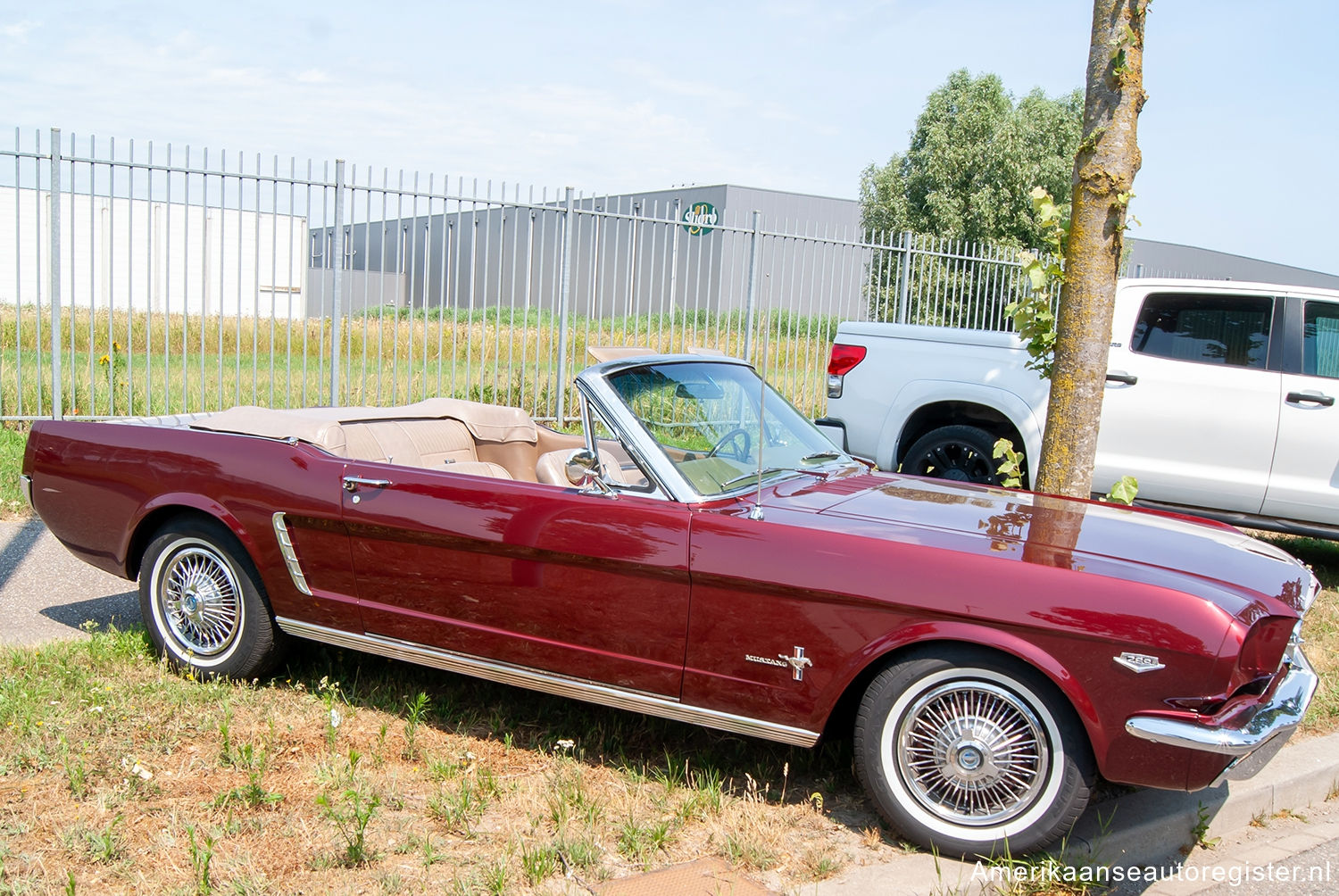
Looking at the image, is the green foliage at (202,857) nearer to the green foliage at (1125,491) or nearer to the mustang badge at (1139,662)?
the mustang badge at (1139,662)

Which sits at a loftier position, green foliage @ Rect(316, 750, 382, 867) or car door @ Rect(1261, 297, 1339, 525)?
car door @ Rect(1261, 297, 1339, 525)

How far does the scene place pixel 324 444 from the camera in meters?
4.29

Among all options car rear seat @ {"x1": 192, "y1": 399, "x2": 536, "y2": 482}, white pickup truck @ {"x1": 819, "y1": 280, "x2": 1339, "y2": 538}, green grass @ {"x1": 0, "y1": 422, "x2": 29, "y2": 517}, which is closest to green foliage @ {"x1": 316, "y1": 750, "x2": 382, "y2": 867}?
car rear seat @ {"x1": 192, "y1": 399, "x2": 536, "y2": 482}

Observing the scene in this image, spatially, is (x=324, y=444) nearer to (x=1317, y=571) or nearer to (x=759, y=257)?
(x=1317, y=571)

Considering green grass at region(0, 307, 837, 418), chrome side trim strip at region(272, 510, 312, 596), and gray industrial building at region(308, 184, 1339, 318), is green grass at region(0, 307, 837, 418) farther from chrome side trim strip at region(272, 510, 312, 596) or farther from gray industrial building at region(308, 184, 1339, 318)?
chrome side trim strip at region(272, 510, 312, 596)

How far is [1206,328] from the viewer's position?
22.7 ft

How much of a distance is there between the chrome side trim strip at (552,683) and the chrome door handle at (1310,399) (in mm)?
4808

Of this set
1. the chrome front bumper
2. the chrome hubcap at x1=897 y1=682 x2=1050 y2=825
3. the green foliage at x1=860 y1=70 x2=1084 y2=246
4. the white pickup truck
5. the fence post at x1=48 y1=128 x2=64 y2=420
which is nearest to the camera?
the chrome front bumper

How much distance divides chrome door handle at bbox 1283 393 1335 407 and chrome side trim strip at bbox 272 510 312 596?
19.0 feet

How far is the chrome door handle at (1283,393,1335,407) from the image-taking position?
6469 mm

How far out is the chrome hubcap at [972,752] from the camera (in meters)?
3.09

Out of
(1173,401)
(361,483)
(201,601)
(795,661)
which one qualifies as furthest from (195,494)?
(1173,401)

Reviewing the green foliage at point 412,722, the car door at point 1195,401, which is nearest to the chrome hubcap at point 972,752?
the green foliage at point 412,722

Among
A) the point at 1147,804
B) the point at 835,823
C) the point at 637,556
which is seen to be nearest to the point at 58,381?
the point at 637,556
